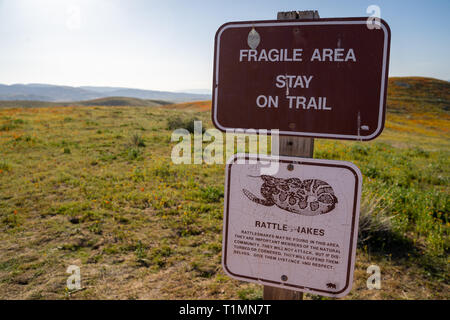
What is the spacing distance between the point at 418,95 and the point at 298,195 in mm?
61629

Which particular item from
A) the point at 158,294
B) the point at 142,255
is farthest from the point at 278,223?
the point at 142,255

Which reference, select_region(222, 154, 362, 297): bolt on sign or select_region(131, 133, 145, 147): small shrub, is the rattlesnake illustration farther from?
select_region(131, 133, 145, 147): small shrub

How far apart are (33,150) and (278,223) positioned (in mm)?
11391

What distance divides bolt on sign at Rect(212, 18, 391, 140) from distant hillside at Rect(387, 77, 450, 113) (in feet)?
156

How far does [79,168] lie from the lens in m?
8.59

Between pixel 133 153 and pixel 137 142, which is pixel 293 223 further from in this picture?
pixel 137 142

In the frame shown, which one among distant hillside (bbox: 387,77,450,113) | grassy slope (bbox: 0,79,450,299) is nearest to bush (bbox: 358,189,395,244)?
grassy slope (bbox: 0,79,450,299)

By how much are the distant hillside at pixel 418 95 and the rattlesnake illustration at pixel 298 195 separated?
47.6 metres

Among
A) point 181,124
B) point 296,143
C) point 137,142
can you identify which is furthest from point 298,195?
point 181,124

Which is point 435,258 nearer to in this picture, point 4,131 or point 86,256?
point 86,256

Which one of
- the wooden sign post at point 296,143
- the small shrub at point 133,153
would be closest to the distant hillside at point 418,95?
the small shrub at point 133,153

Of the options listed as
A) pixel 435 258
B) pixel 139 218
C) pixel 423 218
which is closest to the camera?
pixel 435 258

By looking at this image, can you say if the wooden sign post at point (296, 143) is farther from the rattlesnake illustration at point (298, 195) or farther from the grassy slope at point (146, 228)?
the grassy slope at point (146, 228)

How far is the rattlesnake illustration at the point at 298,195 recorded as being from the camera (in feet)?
5.19
